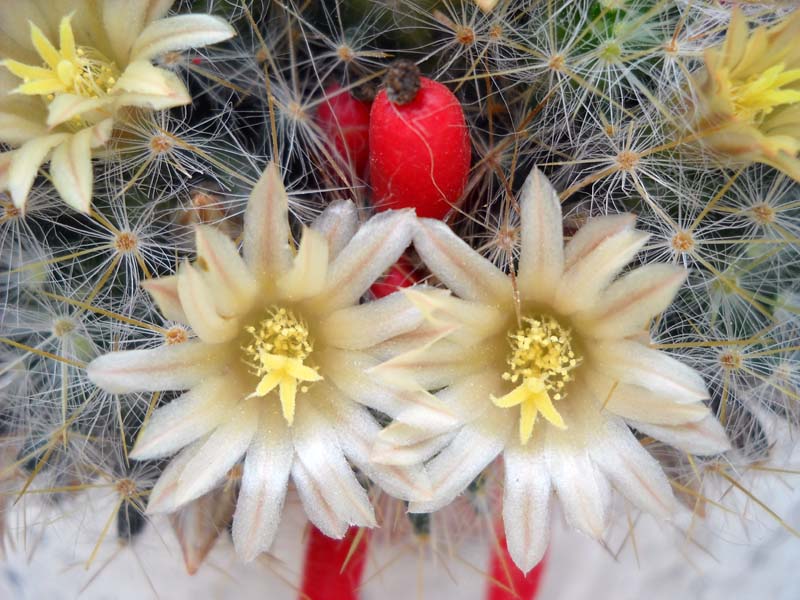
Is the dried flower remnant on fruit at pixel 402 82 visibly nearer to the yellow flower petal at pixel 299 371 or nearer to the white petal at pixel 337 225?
the white petal at pixel 337 225

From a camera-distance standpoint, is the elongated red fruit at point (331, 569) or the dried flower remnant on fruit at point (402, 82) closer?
the dried flower remnant on fruit at point (402, 82)

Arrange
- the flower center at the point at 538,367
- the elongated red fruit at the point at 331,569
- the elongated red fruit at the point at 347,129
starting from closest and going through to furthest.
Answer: the flower center at the point at 538,367
the elongated red fruit at the point at 347,129
the elongated red fruit at the point at 331,569

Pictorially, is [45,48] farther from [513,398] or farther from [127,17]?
[513,398]

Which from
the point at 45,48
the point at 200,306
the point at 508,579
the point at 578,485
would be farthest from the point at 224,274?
the point at 508,579

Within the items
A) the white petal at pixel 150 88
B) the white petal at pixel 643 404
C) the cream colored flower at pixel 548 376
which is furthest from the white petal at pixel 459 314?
the white petal at pixel 150 88

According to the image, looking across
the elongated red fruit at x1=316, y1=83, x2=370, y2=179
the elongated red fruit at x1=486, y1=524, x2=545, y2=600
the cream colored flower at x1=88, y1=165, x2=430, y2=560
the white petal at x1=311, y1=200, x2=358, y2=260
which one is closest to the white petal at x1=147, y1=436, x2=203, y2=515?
the cream colored flower at x1=88, y1=165, x2=430, y2=560

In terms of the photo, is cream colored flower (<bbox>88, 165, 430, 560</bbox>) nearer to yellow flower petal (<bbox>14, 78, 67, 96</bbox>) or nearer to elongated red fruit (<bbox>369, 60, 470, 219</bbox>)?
elongated red fruit (<bbox>369, 60, 470, 219</bbox>)

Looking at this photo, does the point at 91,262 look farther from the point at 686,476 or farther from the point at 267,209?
the point at 686,476
